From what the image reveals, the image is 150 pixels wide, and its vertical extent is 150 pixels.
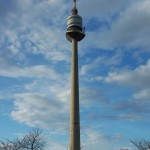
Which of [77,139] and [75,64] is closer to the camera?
[77,139]

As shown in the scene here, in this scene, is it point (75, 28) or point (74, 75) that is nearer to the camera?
point (74, 75)

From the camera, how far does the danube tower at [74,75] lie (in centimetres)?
5556

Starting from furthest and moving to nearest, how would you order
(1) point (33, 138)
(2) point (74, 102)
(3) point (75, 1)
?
(3) point (75, 1)
(2) point (74, 102)
(1) point (33, 138)

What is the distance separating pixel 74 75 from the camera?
6088 cm

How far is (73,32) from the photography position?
65312mm

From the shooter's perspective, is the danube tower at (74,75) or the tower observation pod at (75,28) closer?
the danube tower at (74,75)

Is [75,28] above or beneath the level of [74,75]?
above

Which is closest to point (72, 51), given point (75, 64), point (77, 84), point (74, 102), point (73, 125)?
point (75, 64)

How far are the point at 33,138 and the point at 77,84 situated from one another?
1355 cm

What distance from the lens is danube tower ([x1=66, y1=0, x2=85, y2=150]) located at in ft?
182

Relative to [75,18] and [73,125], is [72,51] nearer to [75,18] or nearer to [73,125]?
[75,18]

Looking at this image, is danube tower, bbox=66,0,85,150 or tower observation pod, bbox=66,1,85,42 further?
tower observation pod, bbox=66,1,85,42

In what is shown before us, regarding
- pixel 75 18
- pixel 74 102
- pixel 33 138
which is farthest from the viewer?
pixel 75 18

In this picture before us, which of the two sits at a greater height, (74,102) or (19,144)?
(74,102)
